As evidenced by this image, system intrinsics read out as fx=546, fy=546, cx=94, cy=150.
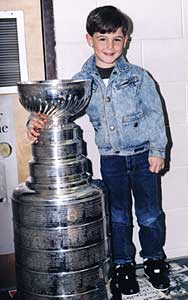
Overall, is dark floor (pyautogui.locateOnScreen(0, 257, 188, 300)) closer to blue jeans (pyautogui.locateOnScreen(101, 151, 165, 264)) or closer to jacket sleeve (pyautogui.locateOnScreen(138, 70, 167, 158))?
blue jeans (pyautogui.locateOnScreen(101, 151, 165, 264))

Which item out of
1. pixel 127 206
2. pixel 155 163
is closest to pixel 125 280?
pixel 127 206

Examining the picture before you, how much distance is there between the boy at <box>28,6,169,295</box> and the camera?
5.24 feet

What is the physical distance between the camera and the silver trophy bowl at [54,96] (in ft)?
4.61

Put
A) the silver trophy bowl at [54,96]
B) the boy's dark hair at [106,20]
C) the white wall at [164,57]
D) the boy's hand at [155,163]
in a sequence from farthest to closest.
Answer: the white wall at [164,57]
the boy's hand at [155,163]
the boy's dark hair at [106,20]
the silver trophy bowl at [54,96]

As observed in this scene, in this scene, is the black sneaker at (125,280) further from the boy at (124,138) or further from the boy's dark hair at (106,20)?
the boy's dark hair at (106,20)

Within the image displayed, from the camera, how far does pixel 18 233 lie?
4.87 ft

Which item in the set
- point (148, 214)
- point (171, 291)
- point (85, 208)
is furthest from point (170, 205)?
point (85, 208)

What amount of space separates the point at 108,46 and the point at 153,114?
0.24 meters

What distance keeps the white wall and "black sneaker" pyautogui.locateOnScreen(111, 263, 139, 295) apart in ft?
0.74

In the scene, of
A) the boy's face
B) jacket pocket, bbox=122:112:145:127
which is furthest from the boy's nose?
jacket pocket, bbox=122:112:145:127

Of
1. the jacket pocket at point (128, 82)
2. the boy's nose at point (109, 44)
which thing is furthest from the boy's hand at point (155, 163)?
the boy's nose at point (109, 44)

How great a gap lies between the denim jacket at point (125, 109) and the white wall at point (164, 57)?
15 cm

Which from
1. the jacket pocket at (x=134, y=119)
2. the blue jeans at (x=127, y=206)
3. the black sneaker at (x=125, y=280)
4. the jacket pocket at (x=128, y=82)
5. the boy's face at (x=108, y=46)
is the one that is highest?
the boy's face at (x=108, y=46)

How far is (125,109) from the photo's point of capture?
5.28 feet
